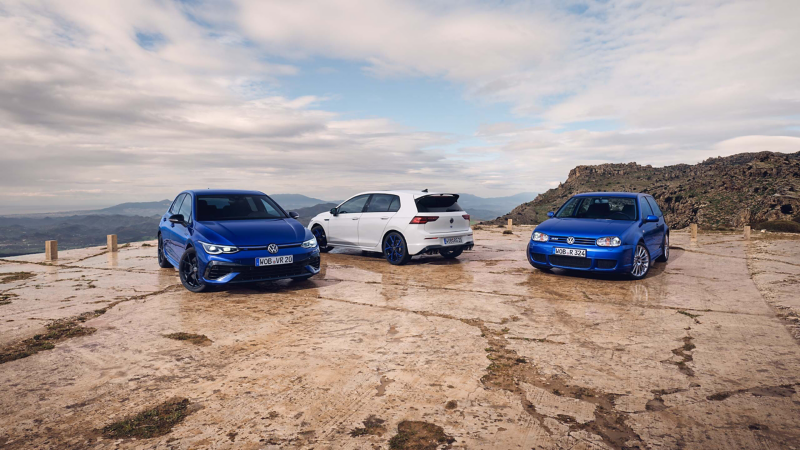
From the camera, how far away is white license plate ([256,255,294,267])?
663cm

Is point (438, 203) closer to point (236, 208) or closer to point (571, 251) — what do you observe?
point (571, 251)

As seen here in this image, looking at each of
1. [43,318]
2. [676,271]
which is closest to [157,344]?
[43,318]

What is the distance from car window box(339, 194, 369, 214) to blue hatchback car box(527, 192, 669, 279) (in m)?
4.11

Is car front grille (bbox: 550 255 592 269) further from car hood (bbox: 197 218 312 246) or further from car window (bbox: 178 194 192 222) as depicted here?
car window (bbox: 178 194 192 222)

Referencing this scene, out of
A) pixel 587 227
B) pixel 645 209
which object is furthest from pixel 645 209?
pixel 587 227

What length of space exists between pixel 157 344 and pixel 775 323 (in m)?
6.73

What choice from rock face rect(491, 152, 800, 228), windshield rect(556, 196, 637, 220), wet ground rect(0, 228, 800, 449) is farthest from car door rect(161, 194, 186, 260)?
rock face rect(491, 152, 800, 228)

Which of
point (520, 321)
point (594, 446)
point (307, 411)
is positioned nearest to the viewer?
point (594, 446)

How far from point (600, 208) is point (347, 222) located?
5.63 metres

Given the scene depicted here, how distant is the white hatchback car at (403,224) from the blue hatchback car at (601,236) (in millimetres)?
1852

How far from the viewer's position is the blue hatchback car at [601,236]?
24.9ft

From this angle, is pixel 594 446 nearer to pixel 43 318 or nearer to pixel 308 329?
pixel 308 329

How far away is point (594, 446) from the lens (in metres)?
2.52

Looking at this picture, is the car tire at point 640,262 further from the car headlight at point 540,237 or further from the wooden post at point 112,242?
the wooden post at point 112,242
